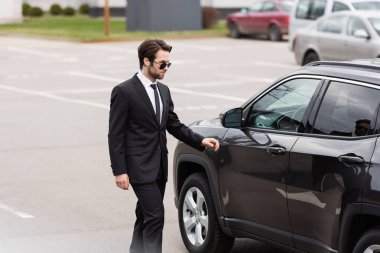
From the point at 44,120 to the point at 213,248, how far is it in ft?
31.3

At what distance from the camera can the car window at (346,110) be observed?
257 inches

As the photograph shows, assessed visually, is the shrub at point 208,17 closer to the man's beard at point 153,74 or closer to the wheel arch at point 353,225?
the man's beard at point 153,74

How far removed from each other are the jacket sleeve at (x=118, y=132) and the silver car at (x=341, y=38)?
1608 cm

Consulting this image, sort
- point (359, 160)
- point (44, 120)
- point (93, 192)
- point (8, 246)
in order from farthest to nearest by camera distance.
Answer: point (44, 120)
point (93, 192)
point (8, 246)
point (359, 160)

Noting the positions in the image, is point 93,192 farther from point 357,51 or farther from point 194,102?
point 357,51

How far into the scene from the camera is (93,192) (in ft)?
36.6

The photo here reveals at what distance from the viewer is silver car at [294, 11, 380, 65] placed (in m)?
23.0

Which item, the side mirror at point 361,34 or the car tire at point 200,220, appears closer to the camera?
the car tire at point 200,220

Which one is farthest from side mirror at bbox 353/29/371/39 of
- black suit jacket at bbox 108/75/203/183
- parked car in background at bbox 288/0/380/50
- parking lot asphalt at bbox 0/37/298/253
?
black suit jacket at bbox 108/75/203/183

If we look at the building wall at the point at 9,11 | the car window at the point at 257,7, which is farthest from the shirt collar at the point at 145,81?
the building wall at the point at 9,11

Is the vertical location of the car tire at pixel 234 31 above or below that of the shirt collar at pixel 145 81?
below

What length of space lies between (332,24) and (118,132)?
705 inches

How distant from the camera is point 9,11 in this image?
5353 cm

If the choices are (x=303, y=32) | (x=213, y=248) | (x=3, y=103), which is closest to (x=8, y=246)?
(x=213, y=248)
